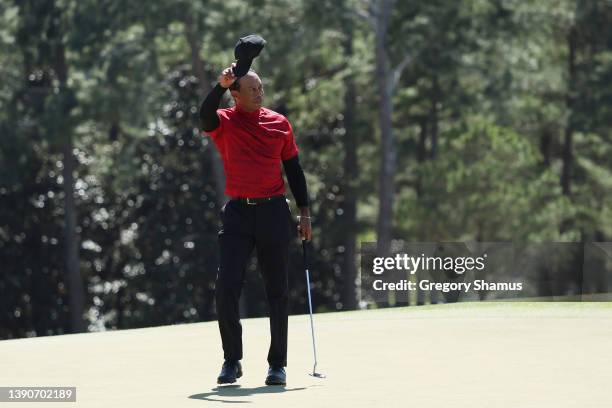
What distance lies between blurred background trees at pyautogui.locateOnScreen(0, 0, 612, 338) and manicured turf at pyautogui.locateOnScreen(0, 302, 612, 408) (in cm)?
2608

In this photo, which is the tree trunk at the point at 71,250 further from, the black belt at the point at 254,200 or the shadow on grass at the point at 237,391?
the shadow on grass at the point at 237,391

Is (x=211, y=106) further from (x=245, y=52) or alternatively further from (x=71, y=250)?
(x=71, y=250)

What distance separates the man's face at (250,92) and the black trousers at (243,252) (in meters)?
0.61

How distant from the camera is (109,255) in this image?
4931cm

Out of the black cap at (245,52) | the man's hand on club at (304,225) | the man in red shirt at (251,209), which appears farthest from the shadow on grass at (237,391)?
the black cap at (245,52)

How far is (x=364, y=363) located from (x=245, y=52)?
2368mm

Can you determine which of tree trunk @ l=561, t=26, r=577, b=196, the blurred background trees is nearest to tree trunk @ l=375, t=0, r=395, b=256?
the blurred background trees

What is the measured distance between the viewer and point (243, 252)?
33.7ft

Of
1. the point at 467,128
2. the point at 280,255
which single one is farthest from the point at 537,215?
the point at 280,255

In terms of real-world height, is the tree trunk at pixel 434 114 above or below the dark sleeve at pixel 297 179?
above

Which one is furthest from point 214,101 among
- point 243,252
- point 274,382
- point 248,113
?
point 274,382

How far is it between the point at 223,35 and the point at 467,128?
7396mm

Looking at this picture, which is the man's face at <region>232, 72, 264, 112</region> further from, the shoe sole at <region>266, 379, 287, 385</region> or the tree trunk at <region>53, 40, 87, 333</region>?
the tree trunk at <region>53, 40, 87, 333</region>

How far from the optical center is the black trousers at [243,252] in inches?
403
